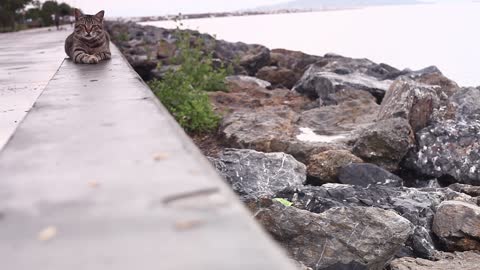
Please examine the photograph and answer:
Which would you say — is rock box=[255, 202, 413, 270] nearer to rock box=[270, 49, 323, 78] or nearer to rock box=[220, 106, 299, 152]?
rock box=[220, 106, 299, 152]

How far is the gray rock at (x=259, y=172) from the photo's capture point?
14.6 feet

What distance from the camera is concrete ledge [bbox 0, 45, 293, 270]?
3.31 ft

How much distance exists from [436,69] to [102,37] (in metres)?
7.88

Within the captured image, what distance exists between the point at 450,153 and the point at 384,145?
28.2 inches

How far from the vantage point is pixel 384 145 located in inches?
226

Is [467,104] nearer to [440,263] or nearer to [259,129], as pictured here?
[259,129]

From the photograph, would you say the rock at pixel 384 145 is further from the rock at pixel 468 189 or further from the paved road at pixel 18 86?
the paved road at pixel 18 86

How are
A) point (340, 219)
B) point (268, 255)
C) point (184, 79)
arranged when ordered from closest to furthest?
point (268, 255) < point (340, 219) < point (184, 79)

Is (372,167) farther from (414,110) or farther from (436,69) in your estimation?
(436,69)

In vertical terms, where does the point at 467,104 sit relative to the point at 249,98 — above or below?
above

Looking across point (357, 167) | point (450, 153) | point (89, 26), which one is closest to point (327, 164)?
point (357, 167)

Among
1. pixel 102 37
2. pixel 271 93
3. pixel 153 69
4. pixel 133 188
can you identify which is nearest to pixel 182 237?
pixel 133 188

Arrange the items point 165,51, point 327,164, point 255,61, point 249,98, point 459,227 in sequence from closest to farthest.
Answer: point 459,227, point 327,164, point 249,98, point 165,51, point 255,61

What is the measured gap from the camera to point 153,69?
33.2ft
